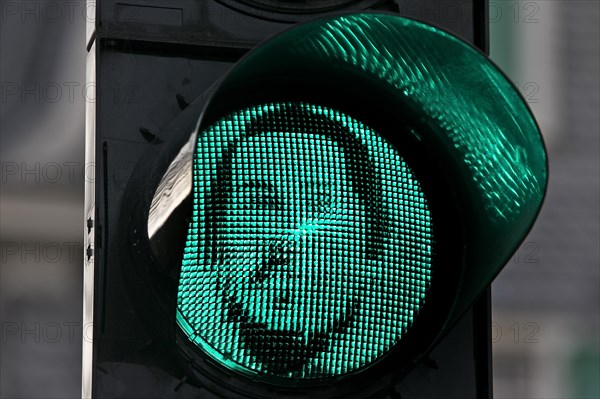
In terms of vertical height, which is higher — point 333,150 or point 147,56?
point 147,56

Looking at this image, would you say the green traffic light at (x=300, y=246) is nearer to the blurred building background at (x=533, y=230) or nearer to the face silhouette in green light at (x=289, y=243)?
the face silhouette in green light at (x=289, y=243)

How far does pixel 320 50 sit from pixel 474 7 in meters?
0.28

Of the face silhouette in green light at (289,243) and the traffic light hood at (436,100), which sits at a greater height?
the traffic light hood at (436,100)

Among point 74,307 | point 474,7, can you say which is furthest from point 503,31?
point 474,7

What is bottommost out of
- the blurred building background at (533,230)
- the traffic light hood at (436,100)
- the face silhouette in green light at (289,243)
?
the blurred building background at (533,230)

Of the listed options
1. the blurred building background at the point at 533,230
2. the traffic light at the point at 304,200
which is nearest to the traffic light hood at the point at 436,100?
the traffic light at the point at 304,200

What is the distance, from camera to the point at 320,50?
1778mm

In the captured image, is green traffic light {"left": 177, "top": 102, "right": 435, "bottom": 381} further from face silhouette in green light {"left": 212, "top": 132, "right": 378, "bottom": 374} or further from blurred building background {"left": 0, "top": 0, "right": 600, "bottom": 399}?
blurred building background {"left": 0, "top": 0, "right": 600, "bottom": 399}

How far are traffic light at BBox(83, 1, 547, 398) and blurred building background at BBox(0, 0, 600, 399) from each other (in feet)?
12.7

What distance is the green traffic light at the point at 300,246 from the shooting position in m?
1.69

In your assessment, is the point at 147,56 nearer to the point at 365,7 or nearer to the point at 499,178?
the point at 365,7

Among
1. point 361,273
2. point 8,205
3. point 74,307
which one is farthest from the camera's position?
point 8,205

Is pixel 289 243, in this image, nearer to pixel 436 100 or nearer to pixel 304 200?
pixel 304 200

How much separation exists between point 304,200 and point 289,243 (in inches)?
2.4
